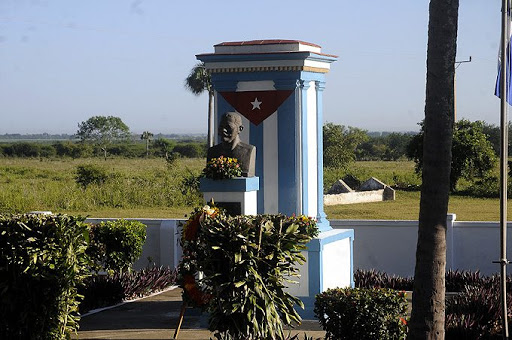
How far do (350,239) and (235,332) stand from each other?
5.19 m

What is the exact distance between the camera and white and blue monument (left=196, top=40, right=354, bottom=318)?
46.5 feet

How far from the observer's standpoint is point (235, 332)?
9789 mm

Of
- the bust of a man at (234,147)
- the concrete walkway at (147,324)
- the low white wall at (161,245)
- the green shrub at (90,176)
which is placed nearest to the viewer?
the concrete walkway at (147,324)

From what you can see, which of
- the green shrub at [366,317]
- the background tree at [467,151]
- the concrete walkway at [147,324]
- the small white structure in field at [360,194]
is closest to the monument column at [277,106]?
the concrete walkway at [147,324]

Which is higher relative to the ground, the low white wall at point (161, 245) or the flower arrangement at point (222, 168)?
the flower arrangement at point (222, 168)

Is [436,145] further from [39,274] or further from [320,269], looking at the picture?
[39,274]

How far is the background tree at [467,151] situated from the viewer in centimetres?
3925

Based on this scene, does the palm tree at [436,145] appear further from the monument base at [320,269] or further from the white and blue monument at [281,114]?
the white and blue monument at [281,114]

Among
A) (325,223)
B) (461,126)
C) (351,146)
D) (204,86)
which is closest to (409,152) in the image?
(461,126)

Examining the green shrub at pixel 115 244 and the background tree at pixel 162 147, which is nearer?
the green shrub at pixel 115 244

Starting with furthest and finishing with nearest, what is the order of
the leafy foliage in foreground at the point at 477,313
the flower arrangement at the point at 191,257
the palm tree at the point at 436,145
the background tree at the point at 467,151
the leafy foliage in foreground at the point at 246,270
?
1. the background tree at the point at 467,151
2. the leafy foliage in foreground at the point at 477,313
3. the flower arrangement at the point at 191,257
4. the leafy foliage in foreground at the point at 246,270
5. the palm tree at the point at 436,145

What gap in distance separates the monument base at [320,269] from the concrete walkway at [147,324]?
454mm

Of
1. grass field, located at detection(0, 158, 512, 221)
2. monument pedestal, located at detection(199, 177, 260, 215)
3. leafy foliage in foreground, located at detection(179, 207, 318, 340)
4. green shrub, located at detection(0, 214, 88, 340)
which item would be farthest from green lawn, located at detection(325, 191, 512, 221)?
leafy foliage in foreground, located at detection(179, 207, 318, 340)

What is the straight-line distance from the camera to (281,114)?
14.4 m
